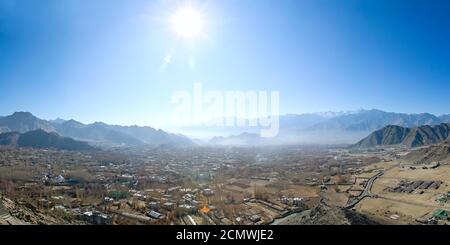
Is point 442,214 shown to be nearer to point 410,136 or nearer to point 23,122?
point 410,136

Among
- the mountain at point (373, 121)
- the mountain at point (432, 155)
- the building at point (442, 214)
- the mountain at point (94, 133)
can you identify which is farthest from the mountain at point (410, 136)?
the mountain at point (373, 121)

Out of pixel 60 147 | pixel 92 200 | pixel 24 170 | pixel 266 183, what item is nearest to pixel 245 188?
pixel 266 183

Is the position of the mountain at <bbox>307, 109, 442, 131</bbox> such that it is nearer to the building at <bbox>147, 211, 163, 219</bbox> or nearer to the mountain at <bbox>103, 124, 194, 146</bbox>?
the mountain at <bbox>103, 124, 194, 146</bbox>

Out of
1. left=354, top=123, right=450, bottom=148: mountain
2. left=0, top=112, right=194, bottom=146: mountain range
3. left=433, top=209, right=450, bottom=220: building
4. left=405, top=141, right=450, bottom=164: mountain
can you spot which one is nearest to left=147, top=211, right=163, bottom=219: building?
left=433, top=209, right=450, bottom=220: building

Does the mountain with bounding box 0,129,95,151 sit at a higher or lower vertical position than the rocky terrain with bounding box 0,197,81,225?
lower

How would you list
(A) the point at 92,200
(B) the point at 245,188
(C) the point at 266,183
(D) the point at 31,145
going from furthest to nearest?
1. (D) the point at 31,145
2. (C) the point at 266,183
3. (B) the point at 245,188
4. (A) the point at 92,200

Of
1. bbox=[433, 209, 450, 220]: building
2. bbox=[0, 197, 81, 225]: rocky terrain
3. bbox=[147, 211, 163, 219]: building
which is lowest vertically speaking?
bbox=[147, 211, 163, 219]: building

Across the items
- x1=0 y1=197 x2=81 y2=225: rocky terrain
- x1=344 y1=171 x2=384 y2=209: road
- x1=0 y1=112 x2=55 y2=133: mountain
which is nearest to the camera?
x1=0 y1=197 x2=81 y2=225: rocky terrain

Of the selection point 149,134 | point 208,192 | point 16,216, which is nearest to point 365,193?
point 208,192
